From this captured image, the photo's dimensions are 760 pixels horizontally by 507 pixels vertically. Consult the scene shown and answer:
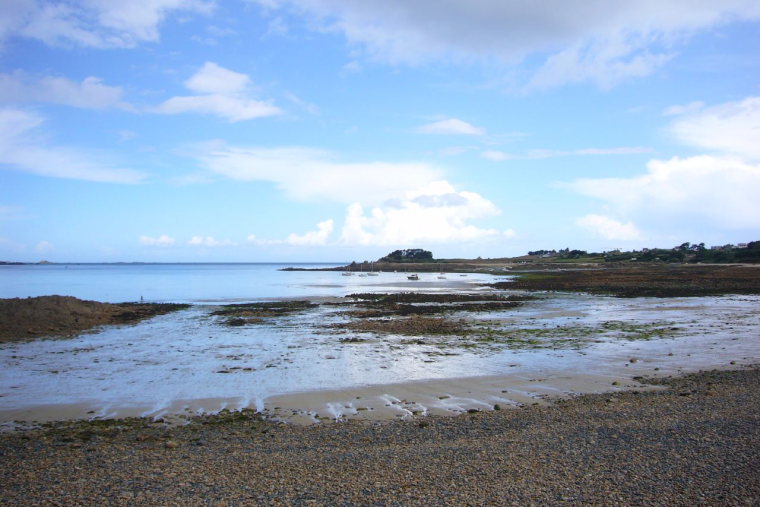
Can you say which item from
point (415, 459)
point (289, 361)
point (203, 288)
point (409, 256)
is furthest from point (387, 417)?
point (409, 256)

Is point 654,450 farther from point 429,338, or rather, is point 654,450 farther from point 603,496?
point 429,338

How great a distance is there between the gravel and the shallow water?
7.08ft

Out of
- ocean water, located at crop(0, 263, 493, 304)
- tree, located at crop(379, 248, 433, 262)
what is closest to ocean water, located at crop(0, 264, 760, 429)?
ocean water, located at crop(0, 263, 493, 304)

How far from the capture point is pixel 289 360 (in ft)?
59.5

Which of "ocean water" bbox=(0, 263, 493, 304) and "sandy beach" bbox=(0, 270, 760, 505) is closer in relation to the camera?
"sandy beach" bbox=(0, 270, 760, 505)

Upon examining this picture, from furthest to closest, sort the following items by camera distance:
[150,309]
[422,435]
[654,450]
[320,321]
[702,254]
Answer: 1. [702,254]
2. [150,309]
3. [320,321]
4. [422,435]
5. [654,450]

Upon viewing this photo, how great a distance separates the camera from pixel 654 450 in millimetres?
8047

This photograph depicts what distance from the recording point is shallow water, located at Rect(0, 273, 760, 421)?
13.2 m

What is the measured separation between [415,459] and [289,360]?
10.9 metres

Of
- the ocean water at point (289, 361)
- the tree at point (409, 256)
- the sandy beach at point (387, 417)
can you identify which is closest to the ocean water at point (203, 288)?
the ocean water at point (289, 361)

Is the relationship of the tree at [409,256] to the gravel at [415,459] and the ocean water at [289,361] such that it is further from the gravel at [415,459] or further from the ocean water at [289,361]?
the gravel at [415,459]

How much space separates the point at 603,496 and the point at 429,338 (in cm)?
1653

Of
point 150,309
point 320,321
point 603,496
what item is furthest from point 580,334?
point 150,309

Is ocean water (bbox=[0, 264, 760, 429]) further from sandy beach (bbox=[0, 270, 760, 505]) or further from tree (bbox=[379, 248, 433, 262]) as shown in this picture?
tree (bbox=[379, 248, 433, 262])
